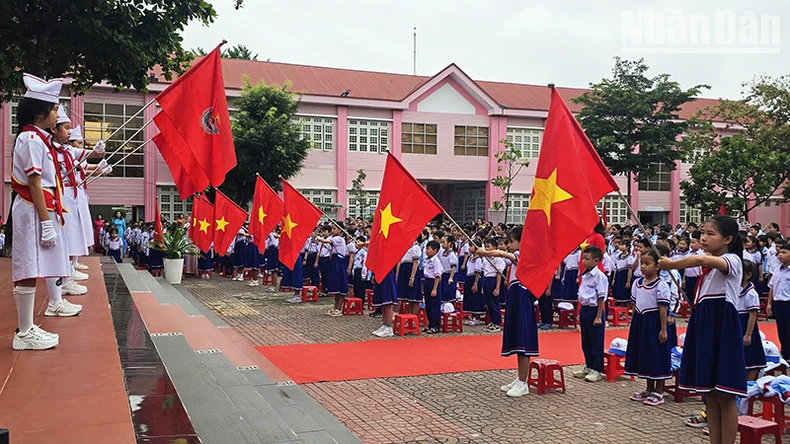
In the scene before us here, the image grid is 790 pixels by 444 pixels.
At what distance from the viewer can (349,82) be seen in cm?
2988

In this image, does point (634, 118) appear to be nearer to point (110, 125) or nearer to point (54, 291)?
point (110, 125)

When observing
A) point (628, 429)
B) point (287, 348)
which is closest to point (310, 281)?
point (287, 348)

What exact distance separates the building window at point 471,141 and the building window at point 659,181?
26.7 feet

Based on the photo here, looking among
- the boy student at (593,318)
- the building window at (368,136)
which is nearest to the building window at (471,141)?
the building window at (368,136)

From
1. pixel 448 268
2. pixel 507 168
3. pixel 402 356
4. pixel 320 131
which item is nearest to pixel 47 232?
pixel 402 356

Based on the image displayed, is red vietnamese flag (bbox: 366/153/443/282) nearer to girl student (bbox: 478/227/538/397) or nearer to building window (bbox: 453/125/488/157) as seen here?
girl student (bbox: 478/227/538/397)

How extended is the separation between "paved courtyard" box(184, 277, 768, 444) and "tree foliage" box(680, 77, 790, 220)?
71.5ft

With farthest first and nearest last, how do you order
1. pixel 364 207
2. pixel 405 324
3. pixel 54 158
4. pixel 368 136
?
1. pixel 368 136
2. pixel 364 207
3. pixel 405 324
4. pixel 54 158

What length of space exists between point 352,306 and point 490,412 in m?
6.66

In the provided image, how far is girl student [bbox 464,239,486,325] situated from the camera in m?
11.7

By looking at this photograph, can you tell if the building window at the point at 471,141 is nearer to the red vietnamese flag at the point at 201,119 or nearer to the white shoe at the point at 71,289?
the red vietnamese flag at the point at 201,119

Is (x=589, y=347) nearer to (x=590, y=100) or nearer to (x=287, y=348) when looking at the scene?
(x=287, y=348)

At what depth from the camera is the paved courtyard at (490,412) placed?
5.54 metres

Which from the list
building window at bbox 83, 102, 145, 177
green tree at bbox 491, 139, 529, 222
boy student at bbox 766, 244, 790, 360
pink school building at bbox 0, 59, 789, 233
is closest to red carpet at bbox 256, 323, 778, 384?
boy student at bbox 766, 244, 790, 360
